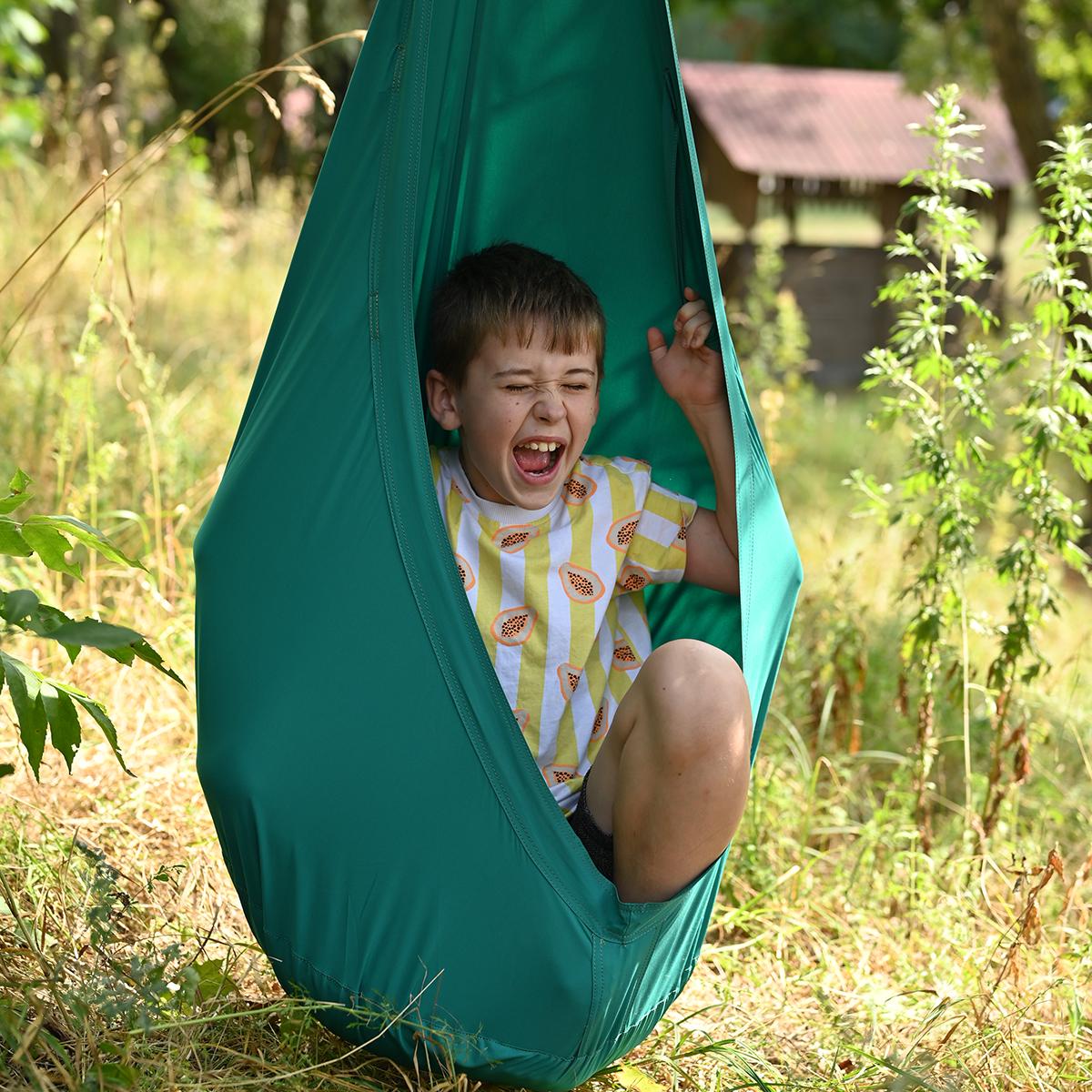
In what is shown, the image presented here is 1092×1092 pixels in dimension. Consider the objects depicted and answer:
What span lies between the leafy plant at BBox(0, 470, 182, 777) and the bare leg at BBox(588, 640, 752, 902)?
64 cm

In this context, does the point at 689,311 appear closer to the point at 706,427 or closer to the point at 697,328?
the point at 697,328

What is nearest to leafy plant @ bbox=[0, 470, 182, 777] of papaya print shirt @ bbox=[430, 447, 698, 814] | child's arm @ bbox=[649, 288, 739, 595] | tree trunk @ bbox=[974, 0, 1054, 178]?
papaya print shirt @ bbox=[430, 447, 698, 814]

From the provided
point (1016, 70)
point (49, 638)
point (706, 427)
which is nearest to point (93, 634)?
point (49, 638)

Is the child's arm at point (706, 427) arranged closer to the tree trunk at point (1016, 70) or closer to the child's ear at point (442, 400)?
the child's ear at point (442, 400)

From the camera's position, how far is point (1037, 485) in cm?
262

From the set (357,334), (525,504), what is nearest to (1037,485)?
(525,504)

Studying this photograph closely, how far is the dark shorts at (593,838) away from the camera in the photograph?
197cm

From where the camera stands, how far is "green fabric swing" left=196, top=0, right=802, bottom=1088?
68.9 inches

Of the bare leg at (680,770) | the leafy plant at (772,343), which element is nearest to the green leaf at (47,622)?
the bare leg at (680,770)

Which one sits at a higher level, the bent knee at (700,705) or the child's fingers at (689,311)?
the child's fingers at (689,311)

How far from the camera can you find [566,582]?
2203mm

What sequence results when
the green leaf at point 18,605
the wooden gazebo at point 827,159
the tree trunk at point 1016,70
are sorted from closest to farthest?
the green leaf at point 18,605 → the tree trunk at point 1016,70 → the wooden gazebo at point 827,159

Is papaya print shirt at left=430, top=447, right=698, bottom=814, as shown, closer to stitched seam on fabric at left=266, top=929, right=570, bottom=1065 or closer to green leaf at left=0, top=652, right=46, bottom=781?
stitched seam on fabric at left=266, top=929, right=570, bottom=1065

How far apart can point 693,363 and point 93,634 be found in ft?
3.82
